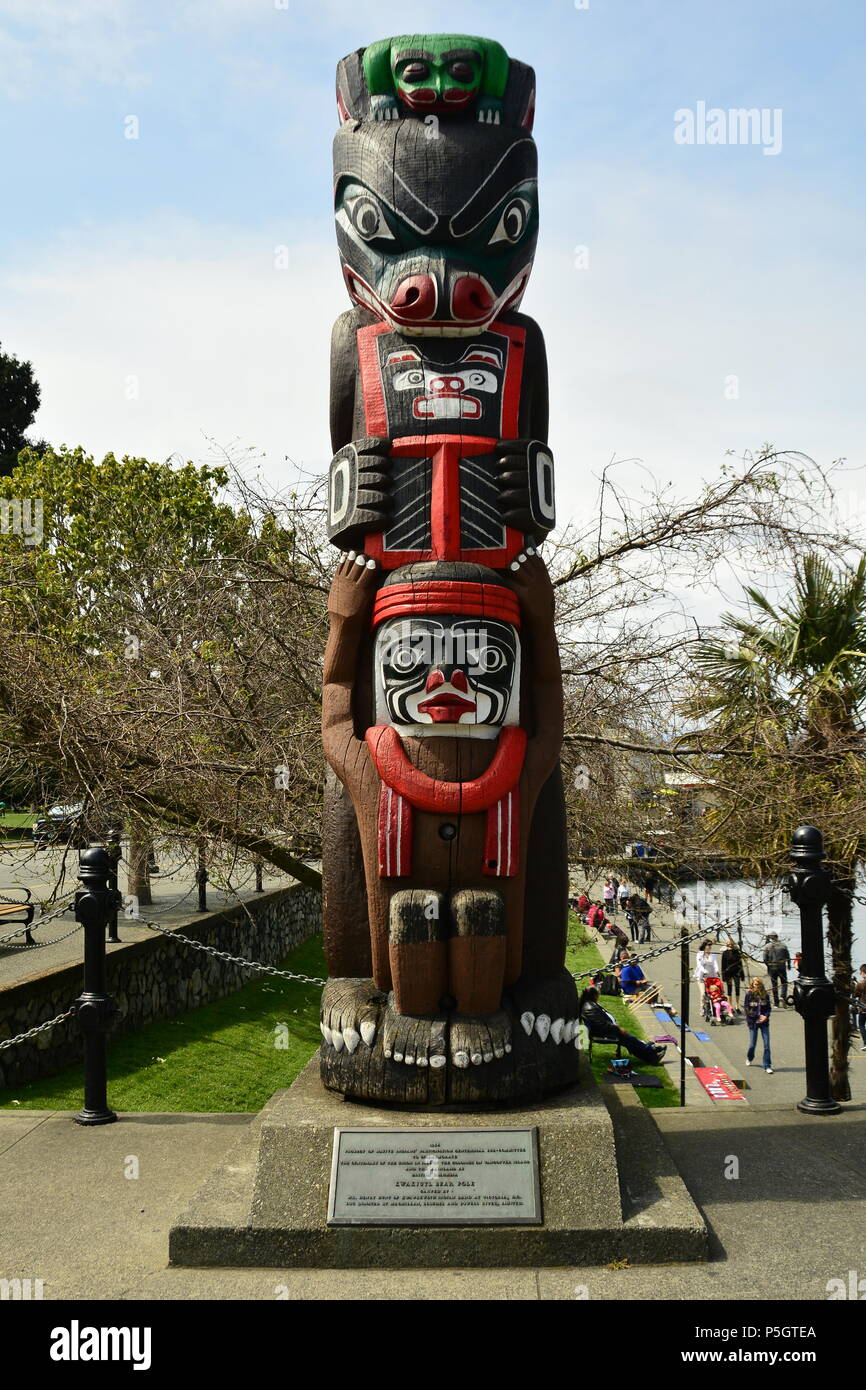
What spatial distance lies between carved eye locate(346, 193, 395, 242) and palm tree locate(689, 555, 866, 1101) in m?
4.19

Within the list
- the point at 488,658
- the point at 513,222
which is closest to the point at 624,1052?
the point at 488,658

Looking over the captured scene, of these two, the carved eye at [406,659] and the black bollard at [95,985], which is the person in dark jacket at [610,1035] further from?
the carved eye at [406,659]

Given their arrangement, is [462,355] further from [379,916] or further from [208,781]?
[208,781]

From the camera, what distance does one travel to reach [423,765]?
4977 mm

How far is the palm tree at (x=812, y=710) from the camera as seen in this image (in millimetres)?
7492

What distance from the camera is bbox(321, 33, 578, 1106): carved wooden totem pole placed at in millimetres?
4809

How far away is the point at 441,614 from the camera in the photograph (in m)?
5.06

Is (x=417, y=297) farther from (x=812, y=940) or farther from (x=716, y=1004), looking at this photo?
(x=716, y=1004)

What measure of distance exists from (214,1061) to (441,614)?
764cm

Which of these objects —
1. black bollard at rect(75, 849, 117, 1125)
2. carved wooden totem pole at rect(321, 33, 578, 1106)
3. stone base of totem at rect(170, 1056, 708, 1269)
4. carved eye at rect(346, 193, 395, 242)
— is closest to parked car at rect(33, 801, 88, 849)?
black bollard at rect(75, 849, 117, 1125)

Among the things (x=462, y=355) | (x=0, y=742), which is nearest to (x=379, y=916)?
(x=462, y=355)

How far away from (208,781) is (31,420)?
27167 millimetres

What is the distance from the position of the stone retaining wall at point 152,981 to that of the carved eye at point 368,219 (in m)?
4.65

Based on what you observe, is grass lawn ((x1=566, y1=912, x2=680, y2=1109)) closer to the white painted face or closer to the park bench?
the white painted face
